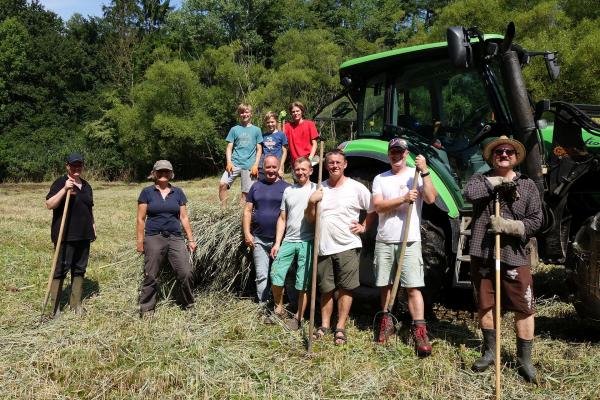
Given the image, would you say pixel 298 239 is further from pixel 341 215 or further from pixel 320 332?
→ pixel 320 332

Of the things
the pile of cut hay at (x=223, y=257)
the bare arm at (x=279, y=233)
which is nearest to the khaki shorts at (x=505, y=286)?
the bare arm at (x=279, y=233)

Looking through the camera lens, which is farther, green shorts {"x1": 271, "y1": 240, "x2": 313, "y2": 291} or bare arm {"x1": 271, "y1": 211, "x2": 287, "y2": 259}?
bare arm {"x1": 271, "y1": 211, "x2": 287, "y2": 259}

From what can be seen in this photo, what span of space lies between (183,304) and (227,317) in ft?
1.95

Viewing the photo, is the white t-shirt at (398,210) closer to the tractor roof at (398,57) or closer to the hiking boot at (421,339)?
the hiking boot at (421,339)

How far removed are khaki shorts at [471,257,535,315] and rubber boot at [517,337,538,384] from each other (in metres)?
0.21

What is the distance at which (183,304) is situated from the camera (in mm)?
5375

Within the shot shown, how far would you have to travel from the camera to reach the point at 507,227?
3.77 m

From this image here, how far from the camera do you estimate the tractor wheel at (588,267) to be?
4.08 m

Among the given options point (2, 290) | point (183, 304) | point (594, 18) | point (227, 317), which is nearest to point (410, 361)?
point (227, 317)

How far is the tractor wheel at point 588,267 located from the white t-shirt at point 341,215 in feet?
5.25

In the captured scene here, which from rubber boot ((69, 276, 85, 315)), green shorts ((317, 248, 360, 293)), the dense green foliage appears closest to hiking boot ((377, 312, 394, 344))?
green shorts ((317, 248, 360, 293))

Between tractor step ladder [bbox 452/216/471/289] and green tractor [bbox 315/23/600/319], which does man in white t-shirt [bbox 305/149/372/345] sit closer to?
green tractor [bbox 315/23/600/319]

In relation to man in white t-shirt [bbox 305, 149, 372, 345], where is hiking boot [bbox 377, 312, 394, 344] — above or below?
below

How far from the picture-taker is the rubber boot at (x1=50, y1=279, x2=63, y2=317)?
5180 millimetres
